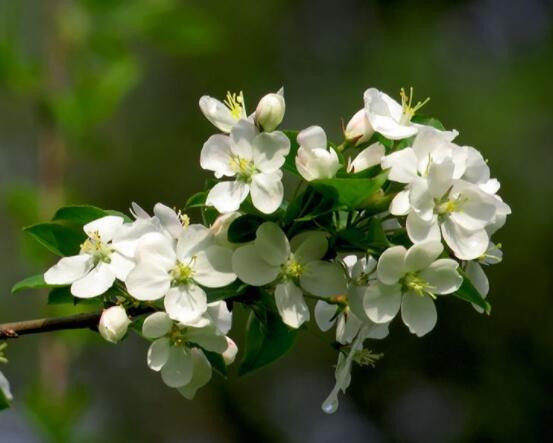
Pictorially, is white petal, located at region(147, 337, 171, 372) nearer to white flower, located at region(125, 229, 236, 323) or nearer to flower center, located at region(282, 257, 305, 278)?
white flower, located at region(125, 229, 236, 323)

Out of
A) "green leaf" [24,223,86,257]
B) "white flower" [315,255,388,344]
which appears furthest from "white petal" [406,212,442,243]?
"green leaf" [24,223,86,257]

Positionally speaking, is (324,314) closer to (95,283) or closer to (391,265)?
(391,265)

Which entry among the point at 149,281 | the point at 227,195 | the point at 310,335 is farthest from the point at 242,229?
the point at 310,335

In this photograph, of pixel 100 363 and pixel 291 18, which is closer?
pixel 100 363

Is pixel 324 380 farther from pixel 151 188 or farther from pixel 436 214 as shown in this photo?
pixel 436 214

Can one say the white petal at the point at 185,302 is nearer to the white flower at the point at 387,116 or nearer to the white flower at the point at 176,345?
the white flower at the point at 176,345

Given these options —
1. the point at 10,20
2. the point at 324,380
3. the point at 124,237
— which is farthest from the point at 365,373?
the point at 124,237
